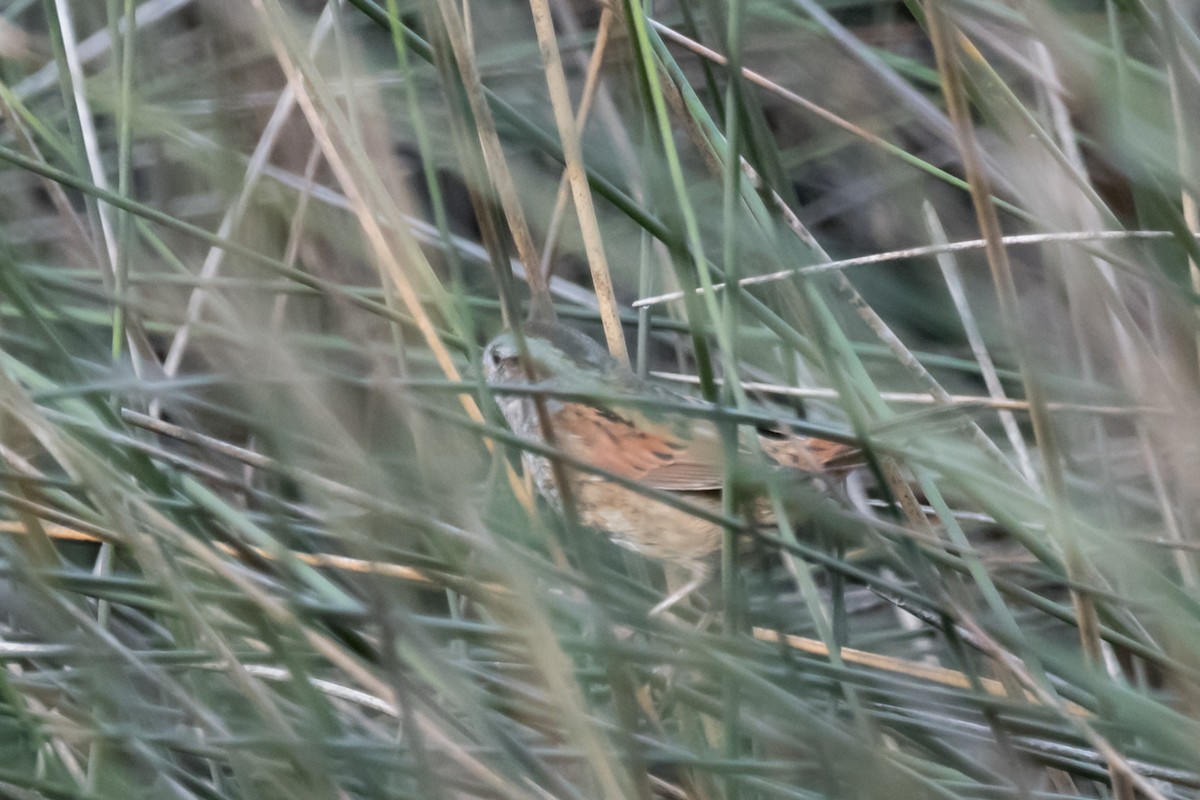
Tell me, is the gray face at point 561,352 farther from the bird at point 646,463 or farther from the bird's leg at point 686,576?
the bird's leg at point 686,576

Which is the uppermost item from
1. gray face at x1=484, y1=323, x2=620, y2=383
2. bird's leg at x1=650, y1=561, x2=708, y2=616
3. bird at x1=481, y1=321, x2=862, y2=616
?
gray face at x1=484, y1=323, x2=620, y2=383

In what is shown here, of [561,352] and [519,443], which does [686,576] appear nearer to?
[561,352]

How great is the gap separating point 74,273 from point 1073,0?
206 centimetres

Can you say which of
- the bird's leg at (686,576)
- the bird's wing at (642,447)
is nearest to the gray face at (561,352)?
the bird's wing at (642,447)

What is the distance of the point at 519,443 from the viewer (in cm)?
104

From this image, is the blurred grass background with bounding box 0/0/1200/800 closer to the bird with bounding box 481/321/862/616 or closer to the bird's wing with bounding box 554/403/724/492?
the bird with bounding box 481/321/862/616

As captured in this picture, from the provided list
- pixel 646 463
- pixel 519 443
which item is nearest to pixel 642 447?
pixel 646 463

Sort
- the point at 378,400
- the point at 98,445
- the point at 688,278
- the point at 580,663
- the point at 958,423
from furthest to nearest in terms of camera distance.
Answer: the point at 580,663, the point at 98,445, the point at 958,423, the point at 688,278, the point at 378,400

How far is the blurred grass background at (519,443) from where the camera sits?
962mm

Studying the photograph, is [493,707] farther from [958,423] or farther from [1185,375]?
[1185,375]

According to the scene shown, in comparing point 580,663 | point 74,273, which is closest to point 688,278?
point 580,663

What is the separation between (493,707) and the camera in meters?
1.33

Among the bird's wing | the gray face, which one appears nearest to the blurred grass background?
the gray face

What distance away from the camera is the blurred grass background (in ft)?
3.16
